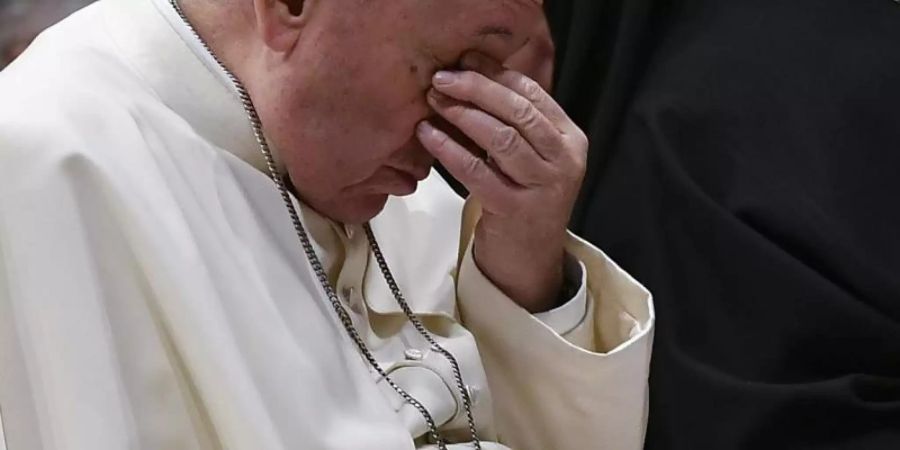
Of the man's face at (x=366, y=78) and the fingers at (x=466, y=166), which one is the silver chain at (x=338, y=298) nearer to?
the man's face at (x=366, y=78)

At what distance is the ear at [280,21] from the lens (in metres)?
0.89

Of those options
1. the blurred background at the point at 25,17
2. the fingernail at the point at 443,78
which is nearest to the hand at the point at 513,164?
the fingernail at the point at 443,78

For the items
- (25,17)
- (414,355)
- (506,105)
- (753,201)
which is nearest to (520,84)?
(506,105)

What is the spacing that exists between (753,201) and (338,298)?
1.64 feet

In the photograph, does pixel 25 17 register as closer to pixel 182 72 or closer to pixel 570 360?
pixel 182 72

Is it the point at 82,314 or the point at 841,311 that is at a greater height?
the point at 82,314

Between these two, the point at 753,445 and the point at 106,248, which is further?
the point at 753,445

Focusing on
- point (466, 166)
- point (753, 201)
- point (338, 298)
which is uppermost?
point (466, 166)

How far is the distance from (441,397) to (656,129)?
475mm

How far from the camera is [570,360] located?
43.2 inches

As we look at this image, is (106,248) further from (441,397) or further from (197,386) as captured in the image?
(441,397)

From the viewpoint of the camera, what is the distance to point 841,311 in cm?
123

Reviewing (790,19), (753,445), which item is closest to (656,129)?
(790,19)

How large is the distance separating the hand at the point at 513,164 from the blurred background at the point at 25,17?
0.58 meters
